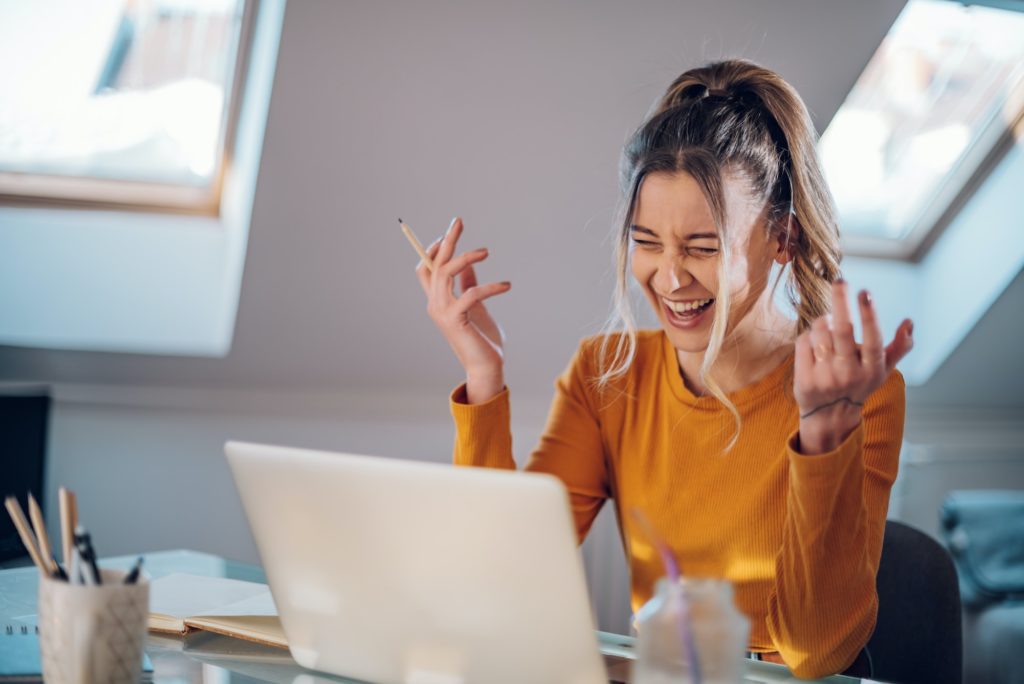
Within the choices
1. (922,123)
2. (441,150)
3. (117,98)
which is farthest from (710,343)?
(922,123)

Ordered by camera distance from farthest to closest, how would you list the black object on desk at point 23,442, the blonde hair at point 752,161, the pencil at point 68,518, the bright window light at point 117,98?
the bright window light at point 117,98, the black object on desk at point 23,442, the blonde hair at point 752,161, the pencil at point 68,518

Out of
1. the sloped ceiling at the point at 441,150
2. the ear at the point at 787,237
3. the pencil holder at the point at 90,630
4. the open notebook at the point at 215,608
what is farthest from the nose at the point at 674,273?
the sloped ceiling at the point at 441,150

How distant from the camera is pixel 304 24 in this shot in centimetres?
203

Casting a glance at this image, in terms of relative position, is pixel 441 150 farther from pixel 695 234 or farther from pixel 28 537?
pixel 28 537

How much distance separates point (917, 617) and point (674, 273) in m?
0.52

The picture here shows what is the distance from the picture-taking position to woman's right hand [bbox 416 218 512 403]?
1.35 metres

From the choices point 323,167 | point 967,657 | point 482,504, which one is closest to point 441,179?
point 323,167

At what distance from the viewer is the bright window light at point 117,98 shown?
2.31 metres

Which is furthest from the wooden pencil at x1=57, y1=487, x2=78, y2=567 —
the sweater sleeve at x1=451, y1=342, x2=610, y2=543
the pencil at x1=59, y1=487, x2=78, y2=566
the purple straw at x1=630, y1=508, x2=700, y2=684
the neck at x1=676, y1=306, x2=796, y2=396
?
the neck at x1=676, y1=306, x2=796, y2=396

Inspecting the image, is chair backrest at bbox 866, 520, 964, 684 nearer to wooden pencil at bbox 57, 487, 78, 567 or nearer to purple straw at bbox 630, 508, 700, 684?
purple straw at bbox 630, 508, 700, 684

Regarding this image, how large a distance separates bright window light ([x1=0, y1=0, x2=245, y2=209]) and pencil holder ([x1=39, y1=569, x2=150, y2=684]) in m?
1.65

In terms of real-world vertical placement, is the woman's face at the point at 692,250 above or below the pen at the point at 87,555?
above

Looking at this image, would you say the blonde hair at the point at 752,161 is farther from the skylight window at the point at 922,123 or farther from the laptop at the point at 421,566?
the skylight window at the point at 922,123

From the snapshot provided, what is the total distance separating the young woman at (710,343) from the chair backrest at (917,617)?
0.50 feet
